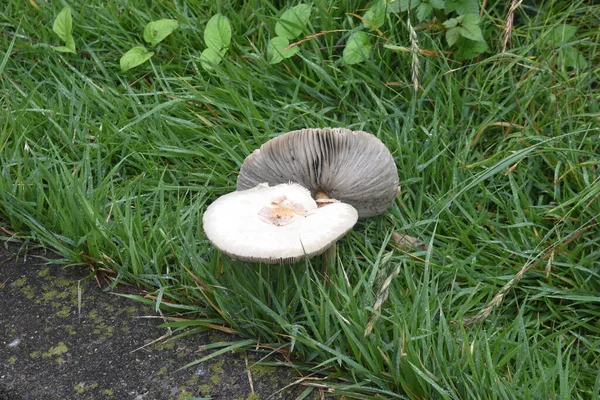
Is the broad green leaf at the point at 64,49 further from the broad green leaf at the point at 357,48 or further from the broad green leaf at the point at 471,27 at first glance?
the broad green leaf at the point at 471,27

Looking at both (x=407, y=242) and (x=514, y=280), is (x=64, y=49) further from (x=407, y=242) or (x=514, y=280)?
(x=514, y=280)

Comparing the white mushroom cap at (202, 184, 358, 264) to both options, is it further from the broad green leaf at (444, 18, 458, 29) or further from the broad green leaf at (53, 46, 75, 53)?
the broad green leaf at (53, 46, 75, 53)

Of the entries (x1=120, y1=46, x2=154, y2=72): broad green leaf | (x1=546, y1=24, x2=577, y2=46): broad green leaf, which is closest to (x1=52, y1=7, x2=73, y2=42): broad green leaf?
(x1=120, y1=46, x2=154, y2=72): broad green leaf

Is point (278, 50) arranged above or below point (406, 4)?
below

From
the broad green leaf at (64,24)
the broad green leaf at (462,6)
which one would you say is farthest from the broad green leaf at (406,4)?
the broad green leaf at (64,24)

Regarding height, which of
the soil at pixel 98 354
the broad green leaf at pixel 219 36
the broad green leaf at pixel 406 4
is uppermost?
the broad green leaf at pixel 406 4

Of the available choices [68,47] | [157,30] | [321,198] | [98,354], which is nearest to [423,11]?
[321,198]

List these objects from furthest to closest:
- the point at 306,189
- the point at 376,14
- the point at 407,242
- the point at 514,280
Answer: the point at 376,14
the point at 407,242
the point at 306,189
the point at 514,280
